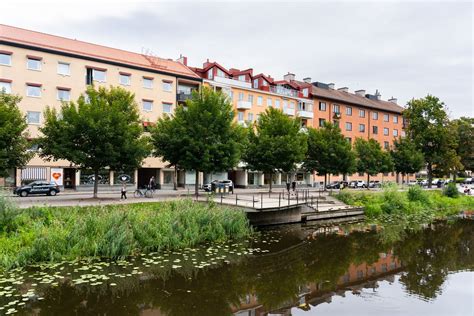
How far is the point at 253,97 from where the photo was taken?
188ft

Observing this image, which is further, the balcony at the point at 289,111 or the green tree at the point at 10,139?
the balcony at the point at 289,111

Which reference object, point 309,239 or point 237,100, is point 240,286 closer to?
point 309,239

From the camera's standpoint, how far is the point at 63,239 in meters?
14.7

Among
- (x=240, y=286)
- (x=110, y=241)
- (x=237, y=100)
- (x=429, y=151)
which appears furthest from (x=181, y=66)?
(x=240, y=286)

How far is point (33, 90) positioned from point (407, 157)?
4932 cm

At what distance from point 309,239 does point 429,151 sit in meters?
38.0

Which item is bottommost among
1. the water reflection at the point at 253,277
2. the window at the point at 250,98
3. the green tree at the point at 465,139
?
the water reflection at the point at 253,277

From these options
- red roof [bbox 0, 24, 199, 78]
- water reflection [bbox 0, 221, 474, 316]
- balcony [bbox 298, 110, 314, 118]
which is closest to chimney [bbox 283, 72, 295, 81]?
balcony [bbox 298, 110, 314, 118]

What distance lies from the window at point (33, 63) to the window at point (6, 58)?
167 centimetres

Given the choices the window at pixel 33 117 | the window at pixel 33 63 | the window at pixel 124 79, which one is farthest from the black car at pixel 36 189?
the window at pixel 124 79

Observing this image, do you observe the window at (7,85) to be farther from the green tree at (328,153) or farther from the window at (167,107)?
the green tree at (328,153)

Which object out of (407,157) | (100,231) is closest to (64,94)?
(100,231)

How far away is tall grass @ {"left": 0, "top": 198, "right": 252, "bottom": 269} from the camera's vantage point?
14.3m

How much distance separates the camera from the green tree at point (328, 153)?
41562mm
